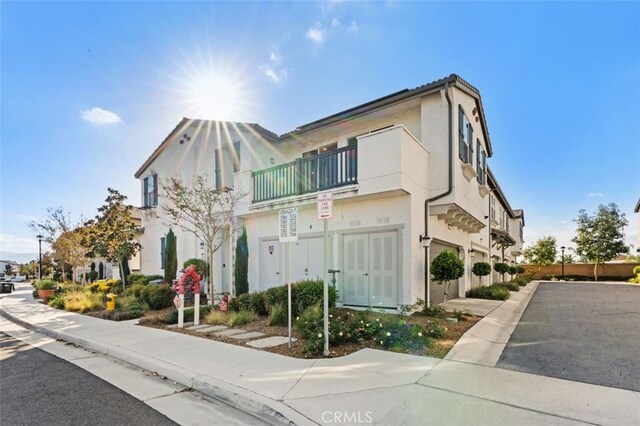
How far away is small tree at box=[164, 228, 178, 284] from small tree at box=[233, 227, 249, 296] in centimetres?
529

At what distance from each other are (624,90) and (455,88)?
22.8 ft

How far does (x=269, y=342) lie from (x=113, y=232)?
13591mm

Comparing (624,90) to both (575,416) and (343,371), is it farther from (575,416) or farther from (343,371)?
(343,371)

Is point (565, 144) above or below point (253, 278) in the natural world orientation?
above

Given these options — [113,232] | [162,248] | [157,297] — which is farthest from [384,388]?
[162,248]

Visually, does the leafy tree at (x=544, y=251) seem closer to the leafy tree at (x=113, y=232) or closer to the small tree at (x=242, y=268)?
the small tree at (x=242, y=268)

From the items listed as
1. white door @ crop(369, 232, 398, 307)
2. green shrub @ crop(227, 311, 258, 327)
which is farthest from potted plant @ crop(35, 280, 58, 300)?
white door @ crop(369, 232, 398, 307)

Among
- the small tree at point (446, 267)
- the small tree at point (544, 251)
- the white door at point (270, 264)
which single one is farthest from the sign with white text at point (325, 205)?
the small tree at point (544, 251)

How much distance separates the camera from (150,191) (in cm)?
2109

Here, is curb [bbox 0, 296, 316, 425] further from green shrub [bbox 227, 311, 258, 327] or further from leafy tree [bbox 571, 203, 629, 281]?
leafy tree [bbox 571, 203, 629, 281]

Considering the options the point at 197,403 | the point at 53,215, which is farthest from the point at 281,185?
the point at 53,215

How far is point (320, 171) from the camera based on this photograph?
11523 millimetres

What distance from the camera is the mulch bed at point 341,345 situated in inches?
249

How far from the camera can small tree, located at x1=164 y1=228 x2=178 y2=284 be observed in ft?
57.7
